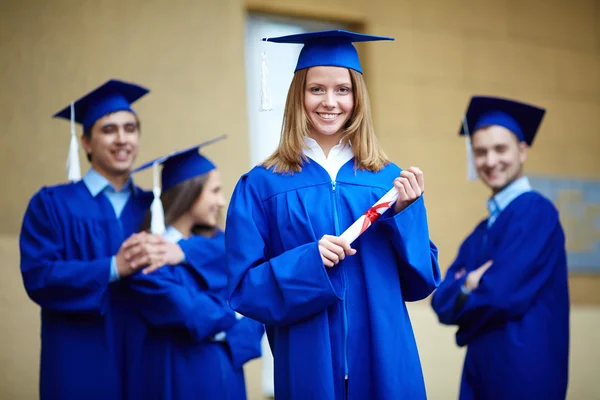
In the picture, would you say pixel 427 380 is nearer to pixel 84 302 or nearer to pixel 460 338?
pixel 460 338

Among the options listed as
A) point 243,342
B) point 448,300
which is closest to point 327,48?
point 243,342

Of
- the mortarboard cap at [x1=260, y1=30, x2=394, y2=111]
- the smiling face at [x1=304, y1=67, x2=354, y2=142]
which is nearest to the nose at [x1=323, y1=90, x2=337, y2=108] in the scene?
the smiling face at [x1=304, y1=67, x2=354, y2=142]

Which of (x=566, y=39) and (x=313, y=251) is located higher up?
(x=566, y=39)

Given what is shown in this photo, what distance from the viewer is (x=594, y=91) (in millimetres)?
8133

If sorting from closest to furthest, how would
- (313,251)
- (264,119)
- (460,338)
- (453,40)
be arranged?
(313,251)
(460,338)
(264,119)
(453,40)

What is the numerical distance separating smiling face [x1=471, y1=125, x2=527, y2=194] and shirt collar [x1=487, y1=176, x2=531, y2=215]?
4cm

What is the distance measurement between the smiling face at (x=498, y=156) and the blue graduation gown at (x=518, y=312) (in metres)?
0.19

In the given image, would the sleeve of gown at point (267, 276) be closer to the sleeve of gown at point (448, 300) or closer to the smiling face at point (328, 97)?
the smiling face at point (328, 97)

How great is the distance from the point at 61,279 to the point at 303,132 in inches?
67.3

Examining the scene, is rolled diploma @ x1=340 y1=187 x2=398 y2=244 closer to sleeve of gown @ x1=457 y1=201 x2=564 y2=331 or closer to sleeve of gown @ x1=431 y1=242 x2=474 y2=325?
sleeve of gown @ x1=457 y1=201 x2=564 y2=331

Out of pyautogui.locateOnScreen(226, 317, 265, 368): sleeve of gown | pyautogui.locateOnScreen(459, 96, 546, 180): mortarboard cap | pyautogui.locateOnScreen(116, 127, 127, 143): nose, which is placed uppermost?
pyautogui.locateOnScreen(459, 96, 546, 180): mortarboard cap

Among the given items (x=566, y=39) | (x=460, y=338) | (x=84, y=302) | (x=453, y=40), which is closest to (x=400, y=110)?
(x=453, y=40)

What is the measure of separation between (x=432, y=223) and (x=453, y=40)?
1566mm

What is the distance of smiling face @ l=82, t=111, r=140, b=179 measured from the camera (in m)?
4.75
